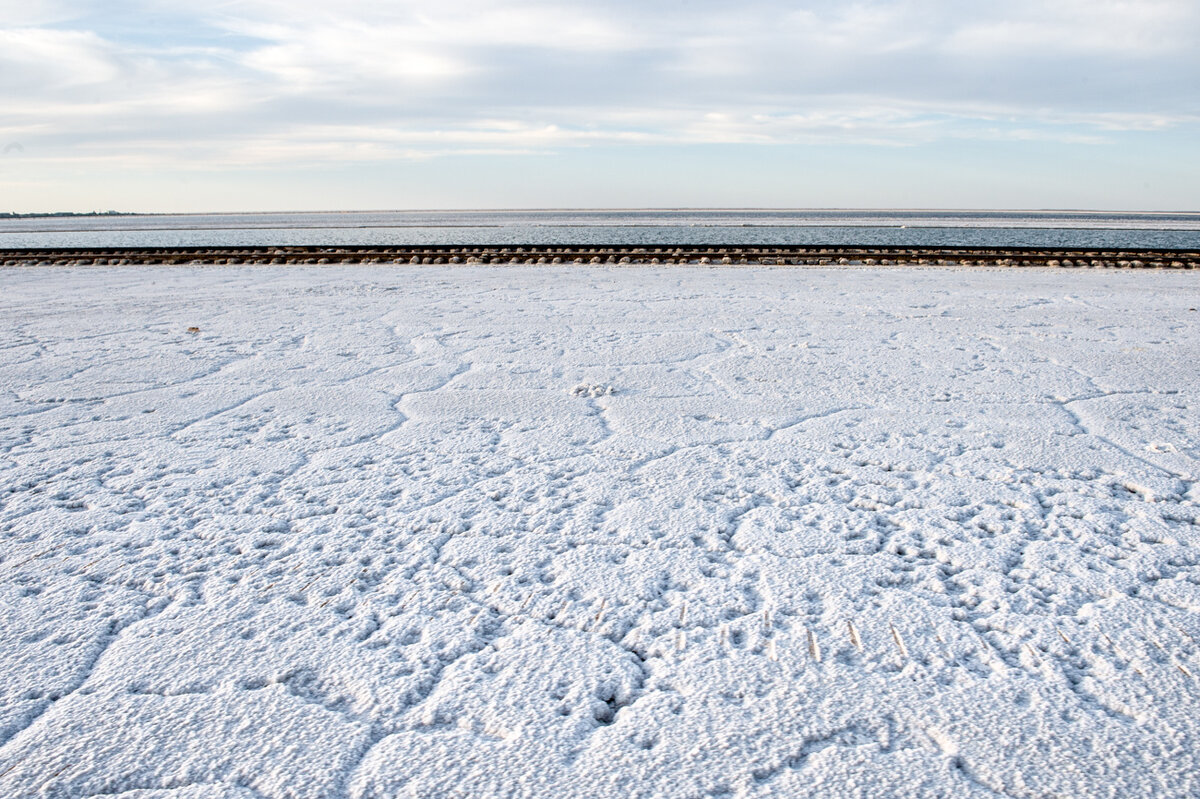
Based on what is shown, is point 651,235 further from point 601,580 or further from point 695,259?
point 601,580

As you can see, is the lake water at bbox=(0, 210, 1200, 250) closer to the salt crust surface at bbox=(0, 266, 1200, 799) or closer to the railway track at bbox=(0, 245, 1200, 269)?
the railway track at bbox=(0, 245, 1200, 269)

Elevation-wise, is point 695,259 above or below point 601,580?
above

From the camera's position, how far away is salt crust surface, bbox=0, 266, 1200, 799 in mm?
1532

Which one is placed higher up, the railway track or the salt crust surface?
the railway track

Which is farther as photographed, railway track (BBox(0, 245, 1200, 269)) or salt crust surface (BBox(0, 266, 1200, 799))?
railway track (BBox(0, 245, 1200, 269))

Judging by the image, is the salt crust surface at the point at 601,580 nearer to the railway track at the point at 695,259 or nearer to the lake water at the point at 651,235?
the railway track at the point at 695,259

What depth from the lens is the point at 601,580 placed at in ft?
7.21

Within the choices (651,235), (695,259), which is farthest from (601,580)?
(651,235)

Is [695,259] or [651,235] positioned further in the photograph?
[651,235]

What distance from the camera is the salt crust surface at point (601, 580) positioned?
153 centimetres

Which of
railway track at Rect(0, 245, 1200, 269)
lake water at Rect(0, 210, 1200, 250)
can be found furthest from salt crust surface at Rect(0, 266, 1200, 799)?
lake water at Rect(0, 210, 1200, 250)

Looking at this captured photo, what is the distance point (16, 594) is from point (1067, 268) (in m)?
13.4

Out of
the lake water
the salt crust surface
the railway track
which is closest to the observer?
the salt crust surface

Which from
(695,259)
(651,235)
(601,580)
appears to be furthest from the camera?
(651,235)
